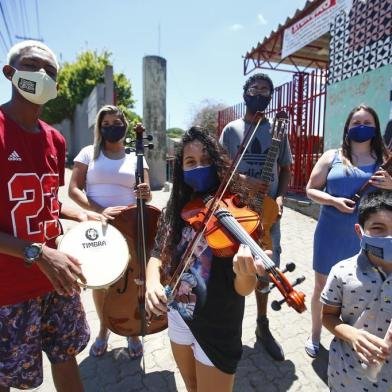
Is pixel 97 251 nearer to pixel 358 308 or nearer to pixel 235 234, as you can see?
pixel 235 234

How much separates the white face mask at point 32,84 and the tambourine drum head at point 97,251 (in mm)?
748

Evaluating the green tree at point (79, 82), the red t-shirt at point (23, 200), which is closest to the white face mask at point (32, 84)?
the red t-shirt at point (23, 200)

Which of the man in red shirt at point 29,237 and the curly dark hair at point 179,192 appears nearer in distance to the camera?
the man in red shirt at point 29,237

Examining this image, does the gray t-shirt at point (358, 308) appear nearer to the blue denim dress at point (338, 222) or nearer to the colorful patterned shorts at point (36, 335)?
the blue denim dress at point (338, 222)

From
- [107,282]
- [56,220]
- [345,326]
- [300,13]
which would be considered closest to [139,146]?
[56,220]

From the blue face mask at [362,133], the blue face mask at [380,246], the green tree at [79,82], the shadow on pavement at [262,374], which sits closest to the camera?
the blue face mask at [380,246]

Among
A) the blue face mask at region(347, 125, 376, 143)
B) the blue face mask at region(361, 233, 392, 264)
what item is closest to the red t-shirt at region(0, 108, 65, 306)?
the blue face mask at region(361, 233, 392, 264)

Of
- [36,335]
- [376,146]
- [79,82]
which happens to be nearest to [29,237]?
[36,335]

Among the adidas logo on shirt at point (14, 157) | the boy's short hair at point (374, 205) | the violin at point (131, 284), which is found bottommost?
the violin at point (131, 284)

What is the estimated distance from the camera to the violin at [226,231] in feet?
4.22

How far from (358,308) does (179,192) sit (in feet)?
3.44

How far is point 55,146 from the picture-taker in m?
1.90

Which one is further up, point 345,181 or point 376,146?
point 376,146

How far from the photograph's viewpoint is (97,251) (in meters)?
1.93
